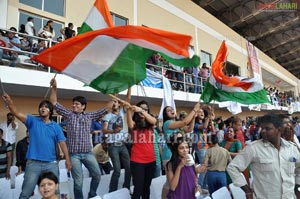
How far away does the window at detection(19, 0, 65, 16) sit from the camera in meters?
7.56

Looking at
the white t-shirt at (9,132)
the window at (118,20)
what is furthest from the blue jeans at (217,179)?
the window at (118,20)

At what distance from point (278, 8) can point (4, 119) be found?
58.6 ft

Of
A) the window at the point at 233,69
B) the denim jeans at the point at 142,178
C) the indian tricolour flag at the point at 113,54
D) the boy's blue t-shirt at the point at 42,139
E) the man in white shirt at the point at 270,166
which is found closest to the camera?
the man in white shirt at the point at 270,166

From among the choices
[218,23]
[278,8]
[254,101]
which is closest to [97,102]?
[254,101]

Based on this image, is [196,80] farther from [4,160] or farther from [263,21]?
[263,21]

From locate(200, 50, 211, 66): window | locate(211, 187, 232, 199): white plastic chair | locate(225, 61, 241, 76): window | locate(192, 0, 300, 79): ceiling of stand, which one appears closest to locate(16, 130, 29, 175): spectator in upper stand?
locate(211, 187, 232, 199): white plastic chair

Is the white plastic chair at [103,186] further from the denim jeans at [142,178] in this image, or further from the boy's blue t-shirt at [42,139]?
the boy's blue t-shirt at [42,139]

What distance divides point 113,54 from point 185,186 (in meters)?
1.60

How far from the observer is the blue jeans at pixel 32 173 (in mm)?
2713

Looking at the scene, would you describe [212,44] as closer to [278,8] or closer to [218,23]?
[218,23]

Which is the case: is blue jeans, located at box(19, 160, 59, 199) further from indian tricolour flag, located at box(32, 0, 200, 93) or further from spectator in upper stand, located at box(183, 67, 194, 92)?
spectator in upper stand, located at box(183, 67, 194, 92)

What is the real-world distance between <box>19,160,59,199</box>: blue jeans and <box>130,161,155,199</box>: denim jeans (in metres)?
0.95

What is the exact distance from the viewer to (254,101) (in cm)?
470

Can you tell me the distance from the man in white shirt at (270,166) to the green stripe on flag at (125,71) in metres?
1.50
